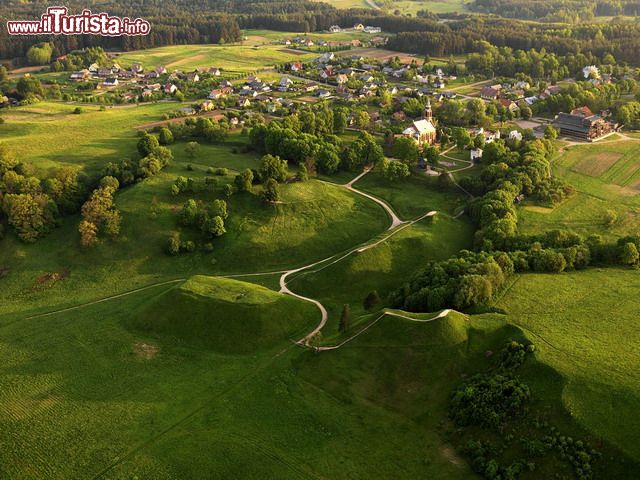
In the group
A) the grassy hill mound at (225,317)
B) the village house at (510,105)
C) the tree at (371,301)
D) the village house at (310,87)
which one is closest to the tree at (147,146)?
the grassy hill mound at (225,317)

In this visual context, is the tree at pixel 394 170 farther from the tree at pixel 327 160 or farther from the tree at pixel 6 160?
the tree at pixel 6 160

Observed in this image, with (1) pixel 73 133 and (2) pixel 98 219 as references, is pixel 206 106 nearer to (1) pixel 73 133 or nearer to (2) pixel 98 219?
(1) pixel 73 133

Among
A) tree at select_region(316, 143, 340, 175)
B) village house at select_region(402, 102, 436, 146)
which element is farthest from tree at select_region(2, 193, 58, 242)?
village house at select_region(402, 102, 436, 146)

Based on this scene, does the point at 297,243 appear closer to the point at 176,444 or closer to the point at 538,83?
the point at 176,444

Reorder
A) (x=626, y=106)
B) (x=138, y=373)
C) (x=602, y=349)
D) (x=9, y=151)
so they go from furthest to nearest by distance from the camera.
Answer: (x=626, y=106) → (x=9, y=151) → (x=138, y=373) → (x=602, y=349)

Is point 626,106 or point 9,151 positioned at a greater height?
point 626,106

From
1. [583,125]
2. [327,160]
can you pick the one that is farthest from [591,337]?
[583,125]

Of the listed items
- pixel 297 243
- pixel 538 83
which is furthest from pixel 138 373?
pixel 538 83
